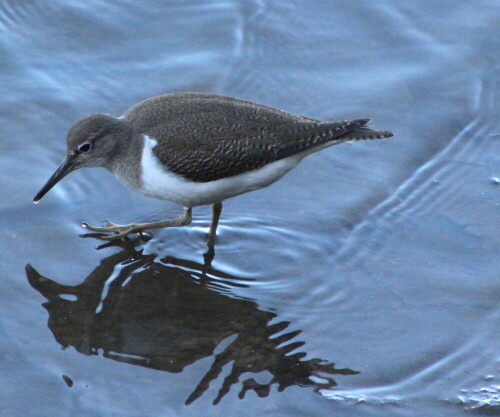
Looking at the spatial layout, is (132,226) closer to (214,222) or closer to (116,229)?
(116,229)

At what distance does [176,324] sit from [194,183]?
1.31 metres

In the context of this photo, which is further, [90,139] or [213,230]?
[213,230]

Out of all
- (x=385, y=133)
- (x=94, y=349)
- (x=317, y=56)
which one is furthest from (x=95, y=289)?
(x=317, y=56)

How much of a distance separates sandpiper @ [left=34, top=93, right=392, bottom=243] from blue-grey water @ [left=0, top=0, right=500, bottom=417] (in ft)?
1.72

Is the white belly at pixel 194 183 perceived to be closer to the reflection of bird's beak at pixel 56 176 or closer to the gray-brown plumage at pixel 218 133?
the gray-brown plumage at pixel 218 133

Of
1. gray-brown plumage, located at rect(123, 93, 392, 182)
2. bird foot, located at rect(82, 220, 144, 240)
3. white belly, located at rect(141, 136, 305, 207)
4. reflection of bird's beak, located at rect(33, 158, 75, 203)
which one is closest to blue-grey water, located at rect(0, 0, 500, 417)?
bird foot, located at rect(82, 220, 144, 240)

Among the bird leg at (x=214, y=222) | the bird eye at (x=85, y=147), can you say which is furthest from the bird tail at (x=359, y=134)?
the bird eye at (x=85, y=147)

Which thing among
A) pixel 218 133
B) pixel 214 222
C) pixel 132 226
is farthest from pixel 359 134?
pixel 132 226

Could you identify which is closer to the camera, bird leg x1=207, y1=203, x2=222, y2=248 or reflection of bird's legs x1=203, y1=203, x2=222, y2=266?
reflection of bird's legs x1=203, y1=203, x2=222, y2=266

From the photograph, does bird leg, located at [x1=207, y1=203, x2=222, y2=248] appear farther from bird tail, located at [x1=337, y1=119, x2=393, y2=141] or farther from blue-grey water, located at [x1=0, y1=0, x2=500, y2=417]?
bird tail, located at [x1=337, y1=119, x2=393, y2=141]

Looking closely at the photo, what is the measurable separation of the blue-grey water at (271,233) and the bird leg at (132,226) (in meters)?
0.12

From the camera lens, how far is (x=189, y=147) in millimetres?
7230

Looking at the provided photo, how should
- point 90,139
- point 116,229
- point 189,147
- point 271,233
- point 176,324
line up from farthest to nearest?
point 271,233, point 116,229, point 90,139, point 189,147, point 176,324

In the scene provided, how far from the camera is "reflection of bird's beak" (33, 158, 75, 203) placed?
7324 mm
